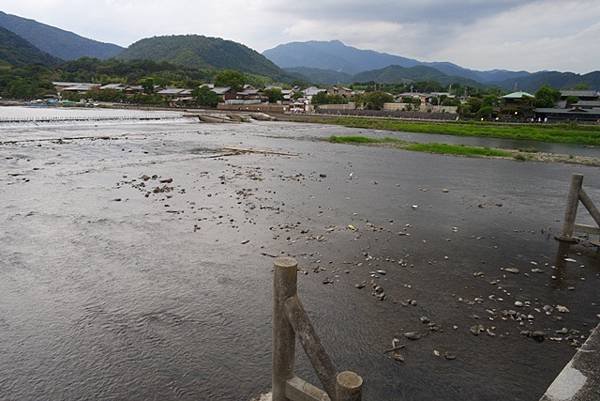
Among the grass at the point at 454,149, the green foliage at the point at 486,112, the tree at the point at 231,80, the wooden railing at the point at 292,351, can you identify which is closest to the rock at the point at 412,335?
the wooden railing at the point at 292,351

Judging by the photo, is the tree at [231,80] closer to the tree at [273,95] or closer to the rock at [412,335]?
the tree at [273,95]

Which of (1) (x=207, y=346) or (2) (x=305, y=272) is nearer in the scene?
(1) (x=207, y=346)

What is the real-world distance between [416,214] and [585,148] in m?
40.5

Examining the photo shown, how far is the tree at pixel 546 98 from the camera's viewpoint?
7528 centimetres

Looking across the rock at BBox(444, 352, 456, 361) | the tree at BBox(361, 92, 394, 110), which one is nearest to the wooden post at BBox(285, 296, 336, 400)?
the rock at BBox(444, 352, 456, 361)

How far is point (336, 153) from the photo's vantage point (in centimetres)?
3431

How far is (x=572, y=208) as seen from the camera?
10.9 metres

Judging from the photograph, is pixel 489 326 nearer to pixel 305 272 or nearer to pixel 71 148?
pixel 305 272

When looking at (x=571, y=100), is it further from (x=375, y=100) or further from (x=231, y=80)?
(x=231, y=80)

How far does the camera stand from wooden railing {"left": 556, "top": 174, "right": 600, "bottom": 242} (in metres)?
10.3

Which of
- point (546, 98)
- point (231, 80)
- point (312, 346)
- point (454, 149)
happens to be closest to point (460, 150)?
point (454, 149)

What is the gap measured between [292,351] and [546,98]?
295 ft

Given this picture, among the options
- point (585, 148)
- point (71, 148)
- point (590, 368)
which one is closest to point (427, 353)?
point (590, 368)

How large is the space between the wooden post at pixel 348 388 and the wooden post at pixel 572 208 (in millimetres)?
10159
